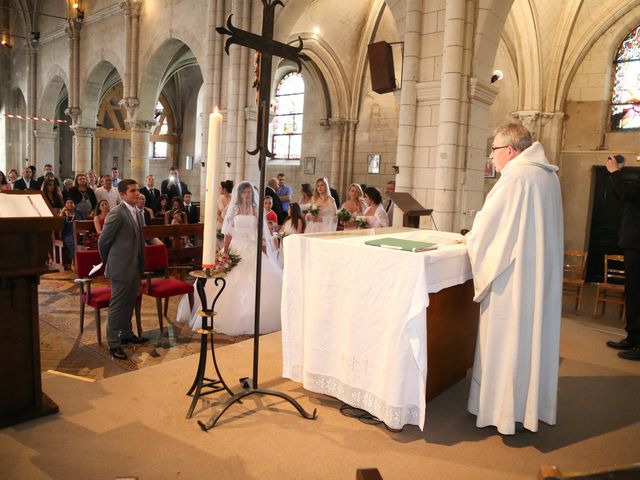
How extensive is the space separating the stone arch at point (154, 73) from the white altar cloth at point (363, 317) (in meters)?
11.6

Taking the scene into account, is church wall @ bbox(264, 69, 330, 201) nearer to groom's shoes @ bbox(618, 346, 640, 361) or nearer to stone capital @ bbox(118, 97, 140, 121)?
stone capital @ bbox(118, 97, 140, 121)

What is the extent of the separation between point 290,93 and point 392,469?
1576 cm

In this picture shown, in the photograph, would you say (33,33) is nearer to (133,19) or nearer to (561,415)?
(133,19)

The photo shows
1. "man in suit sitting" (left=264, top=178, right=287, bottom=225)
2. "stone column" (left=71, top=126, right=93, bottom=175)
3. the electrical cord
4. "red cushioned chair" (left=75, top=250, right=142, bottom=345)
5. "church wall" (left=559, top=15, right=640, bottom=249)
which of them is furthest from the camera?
"stone column" (left=71, top=126, right=93, bottom=175)

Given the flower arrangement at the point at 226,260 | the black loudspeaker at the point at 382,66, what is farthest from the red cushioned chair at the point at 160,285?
Answer: the black loudspeaker at the point at 382,66

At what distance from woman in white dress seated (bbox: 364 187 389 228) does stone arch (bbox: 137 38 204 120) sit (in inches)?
328

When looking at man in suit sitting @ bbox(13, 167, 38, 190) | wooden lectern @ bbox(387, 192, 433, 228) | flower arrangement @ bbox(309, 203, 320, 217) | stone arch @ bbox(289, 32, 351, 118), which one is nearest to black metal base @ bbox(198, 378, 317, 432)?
wooden lectern @ bbox(387, 192, 433, 228)

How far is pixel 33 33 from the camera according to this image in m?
18.9

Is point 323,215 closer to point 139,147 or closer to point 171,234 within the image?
point 171,234

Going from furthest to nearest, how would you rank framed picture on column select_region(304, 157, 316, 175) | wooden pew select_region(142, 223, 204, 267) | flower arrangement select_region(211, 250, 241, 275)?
1. framed picture on column select_region(304, 157, 316, 175)
2. wooden pew select_region(142, 223, 204, 267)
3. flower arrangement select_region(211, 250, 241, 275)

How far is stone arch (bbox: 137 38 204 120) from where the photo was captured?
525 inches

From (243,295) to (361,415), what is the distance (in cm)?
281

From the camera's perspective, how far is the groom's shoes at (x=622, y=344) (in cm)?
462

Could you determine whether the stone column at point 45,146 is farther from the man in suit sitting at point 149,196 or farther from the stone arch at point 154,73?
the man in suit sitting at point 149,196
